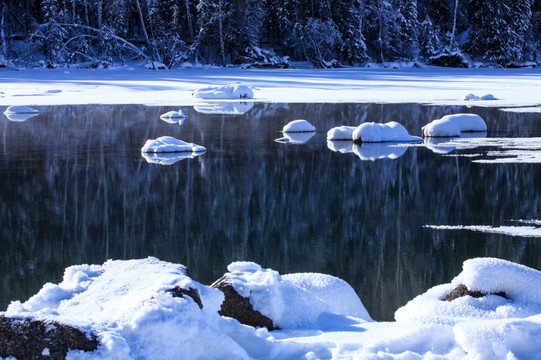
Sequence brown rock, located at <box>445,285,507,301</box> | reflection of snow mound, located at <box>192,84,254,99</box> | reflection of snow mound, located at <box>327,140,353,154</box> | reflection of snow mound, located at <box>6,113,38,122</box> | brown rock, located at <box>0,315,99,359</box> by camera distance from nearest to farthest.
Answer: brown rock, located at <box>0,315,99,359</box>
brown rock, located at <box>445,285,507,301</box>
reflection of snow mound, located at <box>327,140,353,154</box>
reflection of snow mound, located at <box>6,113,38,122</box>
reflection of snow mound, located at <box>192,84,254,99</box>

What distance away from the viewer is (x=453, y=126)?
15.3 meters

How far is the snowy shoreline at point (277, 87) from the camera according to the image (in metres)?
23.1

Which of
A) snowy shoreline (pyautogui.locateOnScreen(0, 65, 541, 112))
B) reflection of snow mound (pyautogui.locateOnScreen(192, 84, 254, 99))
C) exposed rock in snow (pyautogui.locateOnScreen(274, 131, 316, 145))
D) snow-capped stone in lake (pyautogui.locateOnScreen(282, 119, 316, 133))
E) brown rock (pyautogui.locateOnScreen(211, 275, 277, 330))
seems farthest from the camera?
reflection of snow mound (pyautogui.locateOnScreen(192, 84, 254, 99))

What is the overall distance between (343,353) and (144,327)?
91 centimetres

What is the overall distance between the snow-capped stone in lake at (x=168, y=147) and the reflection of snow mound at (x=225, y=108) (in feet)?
22.9

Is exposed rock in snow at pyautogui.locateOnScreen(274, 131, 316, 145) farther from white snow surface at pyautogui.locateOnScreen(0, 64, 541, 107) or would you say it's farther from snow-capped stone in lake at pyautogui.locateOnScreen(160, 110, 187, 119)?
white snow surface at pyautogui.locateOnScreen(0, 64, 541, 107)

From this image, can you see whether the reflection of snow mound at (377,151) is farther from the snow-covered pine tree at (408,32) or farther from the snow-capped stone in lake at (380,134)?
the snow-covered pine tree at (408,32)

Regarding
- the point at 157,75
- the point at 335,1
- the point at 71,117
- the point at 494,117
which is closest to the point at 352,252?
the point at 494,117

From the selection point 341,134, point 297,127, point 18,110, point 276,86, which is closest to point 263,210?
point 341,134

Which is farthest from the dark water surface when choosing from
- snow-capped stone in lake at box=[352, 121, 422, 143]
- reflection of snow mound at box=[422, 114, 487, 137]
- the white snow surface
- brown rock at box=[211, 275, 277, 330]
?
the white snow surface

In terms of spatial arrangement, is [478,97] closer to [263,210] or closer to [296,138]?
[296,138]

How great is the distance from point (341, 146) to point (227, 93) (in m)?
11.0

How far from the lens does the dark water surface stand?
6789mm

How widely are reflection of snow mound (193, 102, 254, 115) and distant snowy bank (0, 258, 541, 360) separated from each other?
16054 millimetres
